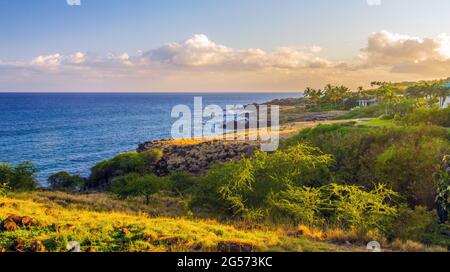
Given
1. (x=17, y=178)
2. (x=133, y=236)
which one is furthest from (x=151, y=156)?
(x=133, y=236)

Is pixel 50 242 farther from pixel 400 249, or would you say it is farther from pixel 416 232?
pixel 416 232

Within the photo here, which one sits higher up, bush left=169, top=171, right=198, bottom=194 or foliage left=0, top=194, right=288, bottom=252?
foliage left=0, top=194, right=288, bottom=252

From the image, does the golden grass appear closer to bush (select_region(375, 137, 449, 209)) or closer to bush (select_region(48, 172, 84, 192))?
bush (select_region(375, 137, 449, 209))

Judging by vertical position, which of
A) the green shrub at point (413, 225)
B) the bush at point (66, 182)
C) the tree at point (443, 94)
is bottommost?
the bush at point (66, 182)

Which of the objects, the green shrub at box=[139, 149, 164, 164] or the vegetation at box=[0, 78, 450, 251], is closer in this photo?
the vegetation at box=[0, 78, 450, 251]

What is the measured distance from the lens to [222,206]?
781 inches

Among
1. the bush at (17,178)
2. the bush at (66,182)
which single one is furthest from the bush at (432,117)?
the bush at (66,182)

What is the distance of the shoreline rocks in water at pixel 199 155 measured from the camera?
45.9m

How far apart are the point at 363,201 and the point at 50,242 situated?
1105 centimetres

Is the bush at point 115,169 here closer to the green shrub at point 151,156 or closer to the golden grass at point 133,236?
the green shrub at point 151,156

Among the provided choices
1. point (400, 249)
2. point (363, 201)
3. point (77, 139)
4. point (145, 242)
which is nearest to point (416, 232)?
point (363, 201)

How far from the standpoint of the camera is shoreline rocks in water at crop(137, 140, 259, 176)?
4593cm

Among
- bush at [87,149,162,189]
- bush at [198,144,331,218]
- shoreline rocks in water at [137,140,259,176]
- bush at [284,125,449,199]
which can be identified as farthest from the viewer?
shoreline rocks in water at [137,140,259,176]

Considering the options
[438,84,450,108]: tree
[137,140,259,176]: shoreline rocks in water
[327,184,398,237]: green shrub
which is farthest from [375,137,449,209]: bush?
[438,84,450,108]: tree
